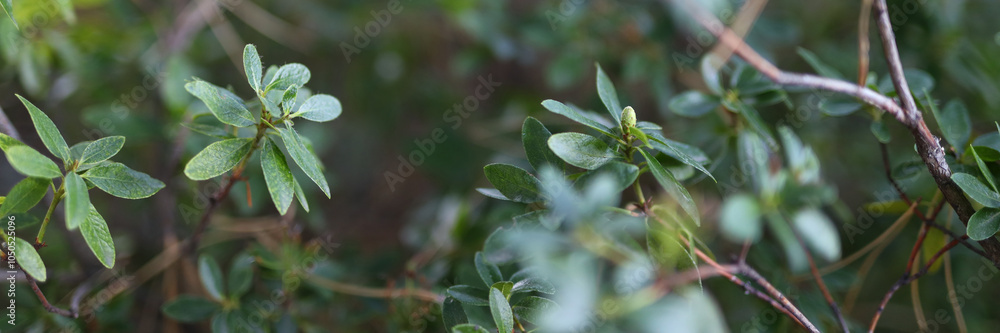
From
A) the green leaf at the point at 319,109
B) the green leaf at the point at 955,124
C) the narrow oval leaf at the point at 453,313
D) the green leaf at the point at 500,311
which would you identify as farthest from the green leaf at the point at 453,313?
the green leaf at the point at 955,124

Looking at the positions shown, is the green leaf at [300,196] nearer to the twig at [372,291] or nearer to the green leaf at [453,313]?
the green leaf at [453,313]

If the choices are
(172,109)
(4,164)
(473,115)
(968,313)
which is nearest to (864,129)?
(968,313)

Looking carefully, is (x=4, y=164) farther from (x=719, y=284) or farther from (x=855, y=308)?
(x=855, y=308)

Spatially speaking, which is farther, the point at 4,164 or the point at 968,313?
the point at 4,164

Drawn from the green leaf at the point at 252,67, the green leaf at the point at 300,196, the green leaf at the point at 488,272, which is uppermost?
the green leaf at the point at 252,67

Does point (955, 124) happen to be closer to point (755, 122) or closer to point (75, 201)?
point (755, 122)

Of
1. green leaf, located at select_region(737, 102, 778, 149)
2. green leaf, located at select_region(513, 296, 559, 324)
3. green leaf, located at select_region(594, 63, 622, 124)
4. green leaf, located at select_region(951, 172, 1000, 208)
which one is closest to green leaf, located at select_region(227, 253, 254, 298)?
green leaf, located at select_region(513, 296, 559, 324)

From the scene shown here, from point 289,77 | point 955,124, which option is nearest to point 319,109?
point 289,77
